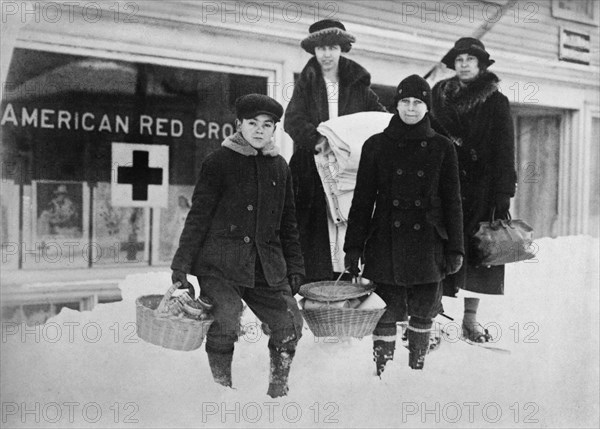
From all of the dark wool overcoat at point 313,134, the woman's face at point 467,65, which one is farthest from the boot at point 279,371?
the woman's face at point 467,65

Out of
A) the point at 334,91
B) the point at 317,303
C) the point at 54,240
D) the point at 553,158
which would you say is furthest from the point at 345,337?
the point at 553,158

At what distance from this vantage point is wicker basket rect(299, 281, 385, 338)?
3.27 m

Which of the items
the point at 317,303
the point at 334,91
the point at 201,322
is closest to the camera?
the point at 201,322

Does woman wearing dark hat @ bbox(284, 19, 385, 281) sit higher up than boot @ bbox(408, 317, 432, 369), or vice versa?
woman wearing dark hat @ bbox(284, 19, 385, 281)

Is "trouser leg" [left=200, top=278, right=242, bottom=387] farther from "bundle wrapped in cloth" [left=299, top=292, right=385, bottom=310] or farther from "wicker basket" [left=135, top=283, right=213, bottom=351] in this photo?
"bundle wrapped in cloth" [left=299, top=292, right=385, bottom=310]

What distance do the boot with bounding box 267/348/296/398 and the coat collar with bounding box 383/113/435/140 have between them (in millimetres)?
1271

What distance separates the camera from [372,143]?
344 centimetres

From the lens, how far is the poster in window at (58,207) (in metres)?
3.19

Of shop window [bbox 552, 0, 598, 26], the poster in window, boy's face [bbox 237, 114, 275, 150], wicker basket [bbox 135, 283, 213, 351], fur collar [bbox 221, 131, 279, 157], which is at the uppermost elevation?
shop window [bbox 552, 0, 598, 26]

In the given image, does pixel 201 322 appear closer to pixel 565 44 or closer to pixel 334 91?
pixel 334 91

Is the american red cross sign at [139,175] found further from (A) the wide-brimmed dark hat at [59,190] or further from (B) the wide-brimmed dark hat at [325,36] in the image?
(B) the wide-brimmed dark hat at [325,36]

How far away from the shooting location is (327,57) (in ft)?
11.7

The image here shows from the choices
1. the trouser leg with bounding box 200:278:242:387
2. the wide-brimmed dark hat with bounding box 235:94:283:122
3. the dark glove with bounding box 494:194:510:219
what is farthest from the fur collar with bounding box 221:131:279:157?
the dark glove with bounding box 494:194:510:219

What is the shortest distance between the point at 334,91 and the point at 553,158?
1.57 m
